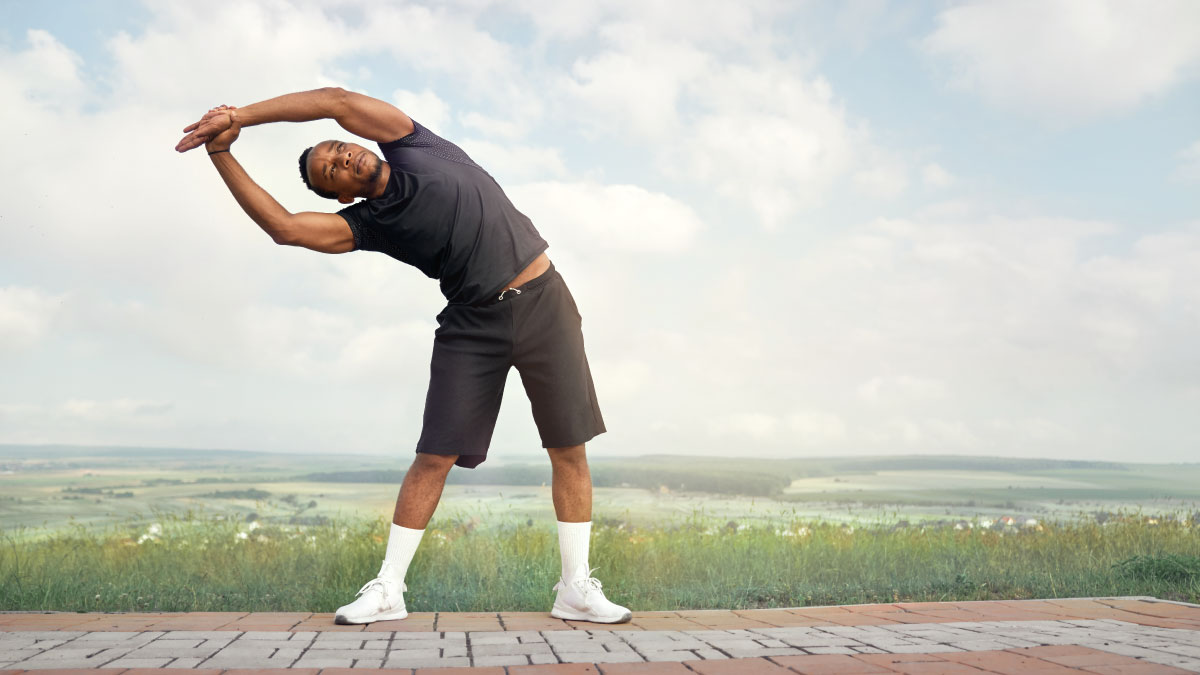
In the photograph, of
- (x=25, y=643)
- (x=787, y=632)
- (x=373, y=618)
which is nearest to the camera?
(x=25, y=643)

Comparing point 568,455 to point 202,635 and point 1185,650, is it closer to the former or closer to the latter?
point 202,635

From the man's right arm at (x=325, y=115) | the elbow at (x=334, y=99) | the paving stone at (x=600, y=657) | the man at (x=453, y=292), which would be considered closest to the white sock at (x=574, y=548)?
the man at (x=453, y=292)

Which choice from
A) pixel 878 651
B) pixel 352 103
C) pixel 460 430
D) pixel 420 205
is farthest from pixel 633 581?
pixel 352 103

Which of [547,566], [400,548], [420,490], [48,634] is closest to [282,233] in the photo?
[420,490]

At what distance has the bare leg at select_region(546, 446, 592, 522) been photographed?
10.1 ft

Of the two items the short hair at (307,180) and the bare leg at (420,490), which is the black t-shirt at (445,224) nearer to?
the short hair at (307,180)

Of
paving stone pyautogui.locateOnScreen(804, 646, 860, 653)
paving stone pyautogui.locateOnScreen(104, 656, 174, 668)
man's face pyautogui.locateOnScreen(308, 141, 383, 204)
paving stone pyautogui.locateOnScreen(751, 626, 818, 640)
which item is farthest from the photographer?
man's face pyautogui.locateOnScreen(308, 141, 383, 204)

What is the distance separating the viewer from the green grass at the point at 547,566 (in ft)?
11.5

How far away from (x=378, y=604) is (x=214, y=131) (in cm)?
152

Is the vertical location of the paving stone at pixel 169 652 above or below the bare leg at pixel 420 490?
below

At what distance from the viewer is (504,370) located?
3006 millimetres

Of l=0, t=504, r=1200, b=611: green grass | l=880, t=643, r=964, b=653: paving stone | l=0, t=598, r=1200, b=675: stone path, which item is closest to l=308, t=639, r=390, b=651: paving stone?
l=0, t=598, r=1200, b=675: stone path

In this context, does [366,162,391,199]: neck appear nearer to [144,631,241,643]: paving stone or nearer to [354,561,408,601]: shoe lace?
[354,561,408,601]: shoe lace

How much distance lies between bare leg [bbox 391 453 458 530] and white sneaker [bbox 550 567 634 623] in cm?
53
